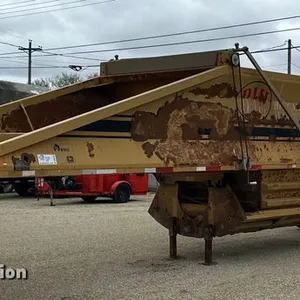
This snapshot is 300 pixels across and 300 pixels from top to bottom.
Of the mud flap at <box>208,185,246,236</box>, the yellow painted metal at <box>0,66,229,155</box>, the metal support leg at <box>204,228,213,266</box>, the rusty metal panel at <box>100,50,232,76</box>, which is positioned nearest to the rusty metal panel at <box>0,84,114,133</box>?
the rusty metal panel at <box>100,50,232,76</box>

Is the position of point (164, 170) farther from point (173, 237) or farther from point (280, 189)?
point (280, 189)

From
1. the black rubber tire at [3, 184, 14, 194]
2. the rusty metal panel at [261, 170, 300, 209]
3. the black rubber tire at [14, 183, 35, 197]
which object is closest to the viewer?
the rusty metal panel at [261, 170, 300, 209]

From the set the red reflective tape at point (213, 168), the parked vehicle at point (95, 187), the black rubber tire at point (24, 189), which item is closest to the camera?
the red reflective tape at point (213, 168)

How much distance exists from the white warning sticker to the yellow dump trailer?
0.24 m

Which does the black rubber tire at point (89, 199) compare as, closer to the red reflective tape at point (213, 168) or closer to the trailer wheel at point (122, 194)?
the trailer wheel at point (122, 194)

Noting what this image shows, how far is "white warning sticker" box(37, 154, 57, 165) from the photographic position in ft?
18.1

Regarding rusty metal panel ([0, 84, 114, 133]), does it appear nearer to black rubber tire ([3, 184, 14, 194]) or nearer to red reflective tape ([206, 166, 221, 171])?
red reflective tape ([206, 166, 221, 171])

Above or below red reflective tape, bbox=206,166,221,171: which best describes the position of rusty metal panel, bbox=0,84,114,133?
above

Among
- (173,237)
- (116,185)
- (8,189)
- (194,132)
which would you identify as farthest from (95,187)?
(194,132)

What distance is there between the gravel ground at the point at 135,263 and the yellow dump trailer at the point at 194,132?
21.3 inches

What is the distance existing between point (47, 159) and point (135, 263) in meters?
2.95

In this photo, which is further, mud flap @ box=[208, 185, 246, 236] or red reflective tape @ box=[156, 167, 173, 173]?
mud flap @ box=[208, 185, 246, 236]

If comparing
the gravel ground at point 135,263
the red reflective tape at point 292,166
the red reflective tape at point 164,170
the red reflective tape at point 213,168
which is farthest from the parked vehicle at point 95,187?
the red reflective tape at point 164,170

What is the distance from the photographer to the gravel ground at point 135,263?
21.2ft
